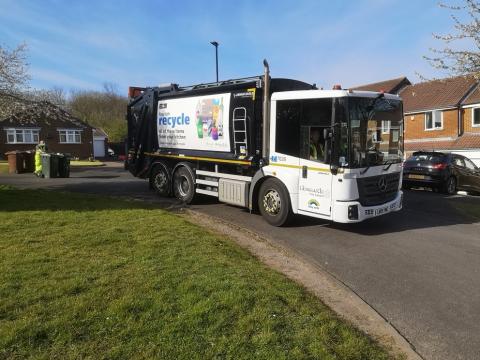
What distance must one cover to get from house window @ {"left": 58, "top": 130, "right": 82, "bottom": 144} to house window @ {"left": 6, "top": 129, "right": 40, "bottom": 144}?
8.26 ft

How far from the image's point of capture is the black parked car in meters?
15.5

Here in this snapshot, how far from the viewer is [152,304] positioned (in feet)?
13.6

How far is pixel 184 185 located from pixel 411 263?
6.75 m

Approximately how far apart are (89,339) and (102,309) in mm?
564

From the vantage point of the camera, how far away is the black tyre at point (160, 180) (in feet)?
40.5

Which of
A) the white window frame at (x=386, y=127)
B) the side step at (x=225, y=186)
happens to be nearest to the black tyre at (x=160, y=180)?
the side step at (x=225, y=186)

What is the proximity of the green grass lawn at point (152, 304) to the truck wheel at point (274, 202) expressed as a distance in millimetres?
1930

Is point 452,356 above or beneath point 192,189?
beneath

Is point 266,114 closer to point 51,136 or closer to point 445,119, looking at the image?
point 445,119

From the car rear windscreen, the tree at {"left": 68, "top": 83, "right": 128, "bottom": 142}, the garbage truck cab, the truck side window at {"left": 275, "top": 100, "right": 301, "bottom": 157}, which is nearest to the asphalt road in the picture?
the garbage truck cab

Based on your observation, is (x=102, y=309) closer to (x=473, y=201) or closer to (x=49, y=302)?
(x=49, y=302)

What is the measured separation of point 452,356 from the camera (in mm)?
3672

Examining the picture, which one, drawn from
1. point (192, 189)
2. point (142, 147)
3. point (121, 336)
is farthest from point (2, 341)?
point (142, 147)

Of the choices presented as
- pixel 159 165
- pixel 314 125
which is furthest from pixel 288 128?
pixel 159 165
